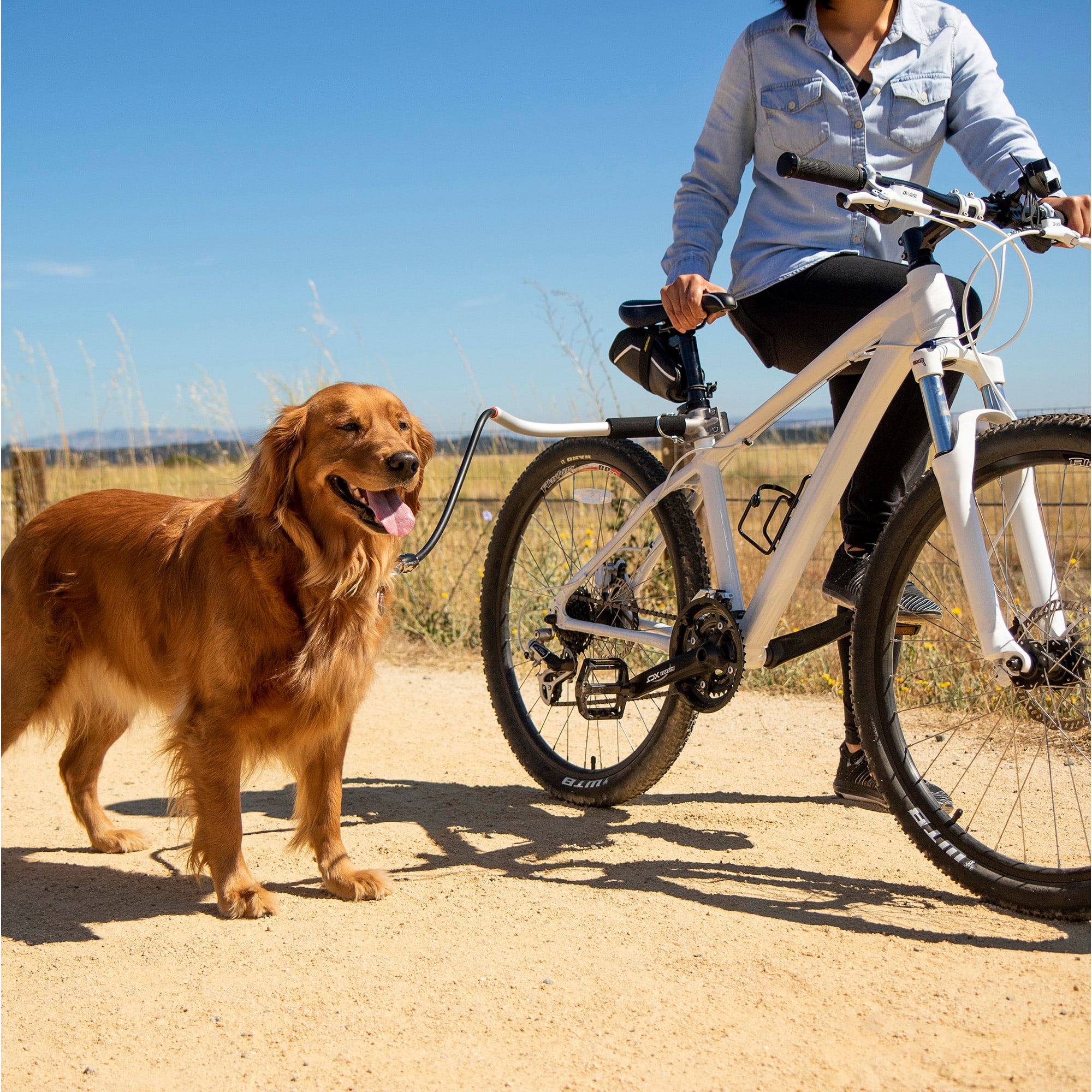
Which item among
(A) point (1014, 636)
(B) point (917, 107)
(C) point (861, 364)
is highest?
(B) point (917, 107)

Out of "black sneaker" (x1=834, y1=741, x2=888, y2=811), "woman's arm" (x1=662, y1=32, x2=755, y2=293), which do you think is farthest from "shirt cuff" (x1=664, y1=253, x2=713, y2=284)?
"black sneaker" (x1=834, y1=741, x2=888, y2=811)

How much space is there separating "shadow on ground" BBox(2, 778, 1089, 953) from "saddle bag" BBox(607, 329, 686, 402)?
1351 millimetres

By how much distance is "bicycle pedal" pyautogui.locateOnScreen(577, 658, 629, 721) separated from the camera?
126 inches

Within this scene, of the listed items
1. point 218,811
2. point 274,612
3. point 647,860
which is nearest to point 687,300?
point 274,612

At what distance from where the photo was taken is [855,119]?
2828 millimetres

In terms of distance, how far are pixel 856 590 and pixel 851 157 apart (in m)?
1.20

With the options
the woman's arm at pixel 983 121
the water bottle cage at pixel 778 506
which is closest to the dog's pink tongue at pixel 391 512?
the water bottle cage at pixel 778 506

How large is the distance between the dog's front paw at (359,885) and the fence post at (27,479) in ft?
23.3

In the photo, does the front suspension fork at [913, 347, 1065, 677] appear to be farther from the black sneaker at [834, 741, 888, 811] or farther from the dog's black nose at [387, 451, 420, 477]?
the dog's black nose at [387, 451, 420, 477]

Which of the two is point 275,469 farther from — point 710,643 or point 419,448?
point 710,643

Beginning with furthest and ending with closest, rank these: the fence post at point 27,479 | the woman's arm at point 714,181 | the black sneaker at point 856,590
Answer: the fence post at point 27,479 → the woman's arm at point 714,181 → the black sneaker at point 856,590

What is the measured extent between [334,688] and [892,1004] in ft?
4.99

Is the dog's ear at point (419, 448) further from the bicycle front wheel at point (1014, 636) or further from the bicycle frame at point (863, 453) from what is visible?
the bicycle front wheel at point (1014, 636)

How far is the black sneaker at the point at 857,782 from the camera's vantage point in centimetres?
292
